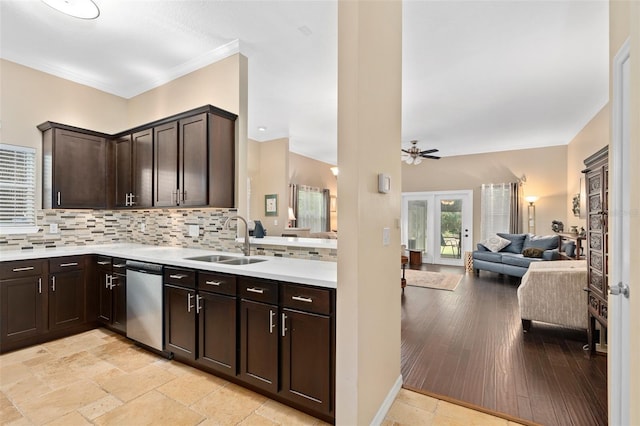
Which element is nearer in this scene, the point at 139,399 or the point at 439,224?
the point at 139,399

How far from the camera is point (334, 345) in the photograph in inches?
68.3

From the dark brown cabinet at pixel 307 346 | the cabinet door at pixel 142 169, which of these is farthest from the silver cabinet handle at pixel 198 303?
the cabinet door at pixel 142 169

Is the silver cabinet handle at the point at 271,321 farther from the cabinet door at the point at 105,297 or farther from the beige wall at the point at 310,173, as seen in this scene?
the beige wall at the point at 310,173

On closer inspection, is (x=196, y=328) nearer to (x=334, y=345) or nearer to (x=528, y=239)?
(x=334, y=345)

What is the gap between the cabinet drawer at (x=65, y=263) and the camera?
304 cm

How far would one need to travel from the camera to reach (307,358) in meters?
1.84

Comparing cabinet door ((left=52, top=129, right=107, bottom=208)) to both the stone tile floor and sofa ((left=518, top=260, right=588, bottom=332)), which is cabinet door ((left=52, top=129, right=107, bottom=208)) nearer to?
the stone tile floor

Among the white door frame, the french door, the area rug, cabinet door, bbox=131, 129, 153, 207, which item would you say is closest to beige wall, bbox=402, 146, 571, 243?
the french door

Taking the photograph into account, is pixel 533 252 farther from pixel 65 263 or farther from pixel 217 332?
pixel 65 263

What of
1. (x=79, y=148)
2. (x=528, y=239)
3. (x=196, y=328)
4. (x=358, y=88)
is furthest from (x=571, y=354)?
(x=79, y=148)

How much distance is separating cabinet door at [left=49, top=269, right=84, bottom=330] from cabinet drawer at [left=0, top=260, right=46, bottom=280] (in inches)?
5.7

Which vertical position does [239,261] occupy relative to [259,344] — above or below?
above

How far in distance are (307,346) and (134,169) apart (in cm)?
306

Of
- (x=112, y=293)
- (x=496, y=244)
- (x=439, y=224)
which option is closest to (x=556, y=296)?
(x=496, y=244)
